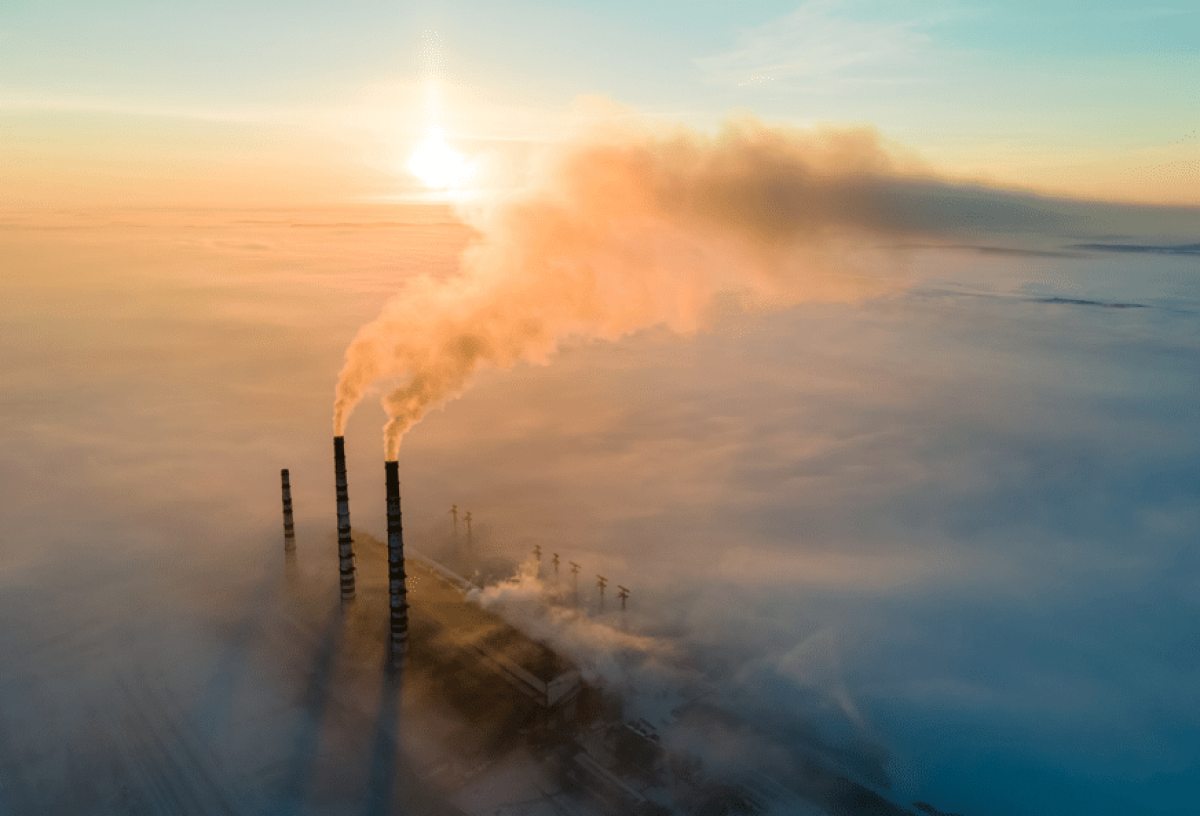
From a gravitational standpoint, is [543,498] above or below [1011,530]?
above

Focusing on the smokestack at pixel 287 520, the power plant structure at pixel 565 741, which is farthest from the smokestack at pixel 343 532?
the smokestack at pixel 287 520

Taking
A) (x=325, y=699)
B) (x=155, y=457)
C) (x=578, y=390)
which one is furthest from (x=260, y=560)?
(x=578, y=390)

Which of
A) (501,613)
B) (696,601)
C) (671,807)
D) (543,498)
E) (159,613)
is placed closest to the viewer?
(671,807)

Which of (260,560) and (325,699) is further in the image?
(260,560)

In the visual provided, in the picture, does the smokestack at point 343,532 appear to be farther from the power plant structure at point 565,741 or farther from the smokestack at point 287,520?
the smokestack at point 287,520

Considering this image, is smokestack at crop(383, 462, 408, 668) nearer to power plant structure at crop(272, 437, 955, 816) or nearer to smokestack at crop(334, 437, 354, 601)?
power plant structure at crop(272, 437, 955, 816)

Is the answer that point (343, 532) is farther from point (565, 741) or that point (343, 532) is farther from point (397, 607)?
Result: point (565, 741)

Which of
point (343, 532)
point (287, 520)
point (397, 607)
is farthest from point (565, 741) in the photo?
point (287, 520)

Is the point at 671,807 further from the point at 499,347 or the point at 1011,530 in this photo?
the point at 1011,530
